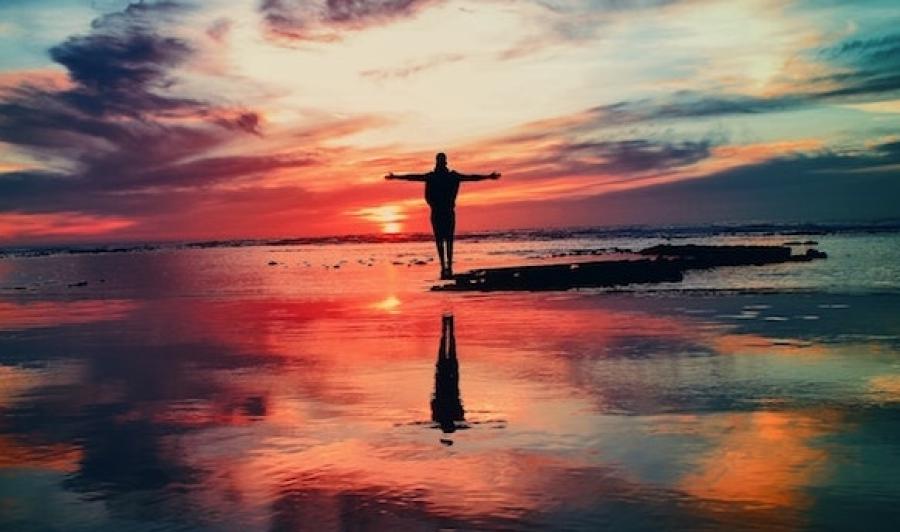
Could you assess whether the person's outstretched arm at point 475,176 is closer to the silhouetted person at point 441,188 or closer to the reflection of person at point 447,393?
the silhouetted person at point 441,188

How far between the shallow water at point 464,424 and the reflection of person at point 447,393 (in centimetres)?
6

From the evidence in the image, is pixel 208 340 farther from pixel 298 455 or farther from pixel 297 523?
pixel 297 523

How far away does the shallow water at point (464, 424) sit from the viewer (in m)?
7.78

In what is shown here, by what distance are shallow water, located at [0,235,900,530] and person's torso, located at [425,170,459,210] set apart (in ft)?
11.7

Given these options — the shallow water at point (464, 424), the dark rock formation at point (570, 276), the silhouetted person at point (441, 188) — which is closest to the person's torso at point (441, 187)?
the silhouetted person at point (441, 188)

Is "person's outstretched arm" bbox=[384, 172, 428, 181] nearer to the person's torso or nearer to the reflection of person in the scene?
the person's torso

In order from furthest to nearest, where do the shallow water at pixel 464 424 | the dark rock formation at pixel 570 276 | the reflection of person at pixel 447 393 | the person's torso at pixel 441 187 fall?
1. the dark rock formation at pixel 570 276
2. the person's torso at pixel 441 187
3. the reflection of person at pixel 447 393
4. the shallow water at pixel 464 424

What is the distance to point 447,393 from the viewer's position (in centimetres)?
1298

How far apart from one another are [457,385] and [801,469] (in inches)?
233

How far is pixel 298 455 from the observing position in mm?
9633

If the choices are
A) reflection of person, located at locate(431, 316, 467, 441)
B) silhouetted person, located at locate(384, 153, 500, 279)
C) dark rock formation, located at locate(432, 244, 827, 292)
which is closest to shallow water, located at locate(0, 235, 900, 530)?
reflection of person, located at locate(431, 316, 467, 441)

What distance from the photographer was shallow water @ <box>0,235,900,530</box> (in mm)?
7777

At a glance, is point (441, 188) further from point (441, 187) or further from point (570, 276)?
point (570, 276)

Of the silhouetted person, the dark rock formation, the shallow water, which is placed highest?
the silhouetted person
